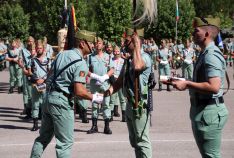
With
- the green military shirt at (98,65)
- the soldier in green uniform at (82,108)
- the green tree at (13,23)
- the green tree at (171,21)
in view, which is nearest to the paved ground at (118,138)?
the soldier in green uniform at (82,108)

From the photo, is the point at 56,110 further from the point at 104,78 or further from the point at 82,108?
the point at 82,108

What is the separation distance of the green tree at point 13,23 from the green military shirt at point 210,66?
126ft

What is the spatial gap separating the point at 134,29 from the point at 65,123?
1.44 m

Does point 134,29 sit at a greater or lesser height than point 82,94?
greater

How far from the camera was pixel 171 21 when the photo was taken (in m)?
46.6

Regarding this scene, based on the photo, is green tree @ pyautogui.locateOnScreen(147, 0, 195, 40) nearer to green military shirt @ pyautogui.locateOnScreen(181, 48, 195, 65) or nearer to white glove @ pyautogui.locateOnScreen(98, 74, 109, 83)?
green military shirt @ pyautogui.locateOnScreen(181, 48, 195, 65)

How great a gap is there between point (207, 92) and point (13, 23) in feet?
130

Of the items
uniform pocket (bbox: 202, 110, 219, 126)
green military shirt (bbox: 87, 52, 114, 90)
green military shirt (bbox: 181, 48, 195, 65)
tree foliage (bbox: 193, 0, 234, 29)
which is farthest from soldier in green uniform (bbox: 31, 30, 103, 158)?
tree foliage (bbox: 193, 0, 234, 29)

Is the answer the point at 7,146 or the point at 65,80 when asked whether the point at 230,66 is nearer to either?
the point at 7,146

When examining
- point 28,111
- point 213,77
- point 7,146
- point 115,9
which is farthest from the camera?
point 115,9

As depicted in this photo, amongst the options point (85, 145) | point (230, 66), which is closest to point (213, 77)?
point (85, 145)

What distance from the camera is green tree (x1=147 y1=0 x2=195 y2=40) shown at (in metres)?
46.7

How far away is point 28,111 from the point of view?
1448cm

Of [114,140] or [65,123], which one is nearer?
[65,123]
